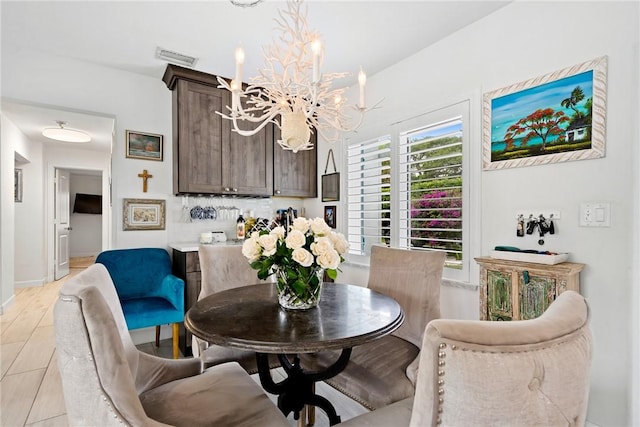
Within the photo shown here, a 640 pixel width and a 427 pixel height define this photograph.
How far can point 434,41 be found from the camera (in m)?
2.57

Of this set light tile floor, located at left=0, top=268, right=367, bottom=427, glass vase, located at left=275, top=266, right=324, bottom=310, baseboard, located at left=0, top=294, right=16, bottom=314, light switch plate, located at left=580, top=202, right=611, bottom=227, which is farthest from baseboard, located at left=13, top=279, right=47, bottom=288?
light switch plate, located at left=580, top=202, right=611, bottom=227

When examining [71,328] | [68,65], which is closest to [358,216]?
[71,328]

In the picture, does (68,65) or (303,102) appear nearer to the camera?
(303,102)

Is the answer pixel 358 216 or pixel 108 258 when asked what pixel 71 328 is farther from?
pixel 358 216

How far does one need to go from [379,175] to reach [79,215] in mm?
9343

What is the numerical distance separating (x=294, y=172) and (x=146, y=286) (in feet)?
6.63

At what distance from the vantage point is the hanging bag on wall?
12.0 feet

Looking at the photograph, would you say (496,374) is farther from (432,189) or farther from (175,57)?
(175,57)

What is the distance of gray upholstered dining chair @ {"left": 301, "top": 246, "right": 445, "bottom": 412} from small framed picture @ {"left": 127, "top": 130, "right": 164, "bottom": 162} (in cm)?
253

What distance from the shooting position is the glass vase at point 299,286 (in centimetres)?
141

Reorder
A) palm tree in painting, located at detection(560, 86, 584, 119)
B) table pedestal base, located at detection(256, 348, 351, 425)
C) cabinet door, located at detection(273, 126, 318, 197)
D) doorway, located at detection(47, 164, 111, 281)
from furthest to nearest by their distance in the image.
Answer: doorway, located at detection(47, 164, 111, 281)
cabinet door, located at detection(273, 126, 318, 197)
palm tree in painting, located at detection(560, 86, 584, 119)
table pedestal base, located at detection(256, 348, 351, 425)

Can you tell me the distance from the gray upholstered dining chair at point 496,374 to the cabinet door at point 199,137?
10.2 ft

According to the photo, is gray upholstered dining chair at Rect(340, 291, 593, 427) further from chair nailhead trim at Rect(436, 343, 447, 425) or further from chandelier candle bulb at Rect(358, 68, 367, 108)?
chandelier candle bulb at Rect(358, 68, 367, 108)

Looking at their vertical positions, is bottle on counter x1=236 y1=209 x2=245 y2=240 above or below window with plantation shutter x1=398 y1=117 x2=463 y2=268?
below
